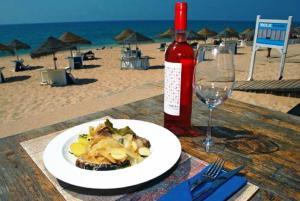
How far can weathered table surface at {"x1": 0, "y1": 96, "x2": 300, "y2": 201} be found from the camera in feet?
3.09

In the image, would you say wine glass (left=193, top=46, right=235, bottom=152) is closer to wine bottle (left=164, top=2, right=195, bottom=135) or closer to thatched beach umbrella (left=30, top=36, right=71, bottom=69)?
wine bottle (left=164, top=2, right=195, bottom=135)

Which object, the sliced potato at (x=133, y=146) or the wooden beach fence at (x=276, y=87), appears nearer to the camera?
the sliced potato at (x=133, y=146)

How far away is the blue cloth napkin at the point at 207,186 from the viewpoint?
82 cm

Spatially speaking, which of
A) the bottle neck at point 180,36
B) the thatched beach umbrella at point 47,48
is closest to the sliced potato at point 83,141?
the bottle neck at point 180,36

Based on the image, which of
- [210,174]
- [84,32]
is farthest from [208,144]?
[84,32]

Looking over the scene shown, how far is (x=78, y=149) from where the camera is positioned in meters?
1.04

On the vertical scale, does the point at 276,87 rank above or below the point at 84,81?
above

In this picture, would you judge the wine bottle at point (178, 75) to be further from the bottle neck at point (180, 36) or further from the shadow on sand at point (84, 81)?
the shadow on sand at point (84, 81)

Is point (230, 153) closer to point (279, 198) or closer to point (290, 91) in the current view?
point (279, 198)

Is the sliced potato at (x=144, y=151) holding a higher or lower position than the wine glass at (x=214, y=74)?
lower

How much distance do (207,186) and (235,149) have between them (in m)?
0.44

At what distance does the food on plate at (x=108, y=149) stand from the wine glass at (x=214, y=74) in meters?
0.36

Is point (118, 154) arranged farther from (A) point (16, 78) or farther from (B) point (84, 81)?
(A) point (16, 78)

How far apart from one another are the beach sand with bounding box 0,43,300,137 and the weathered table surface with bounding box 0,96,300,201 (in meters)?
4.98
